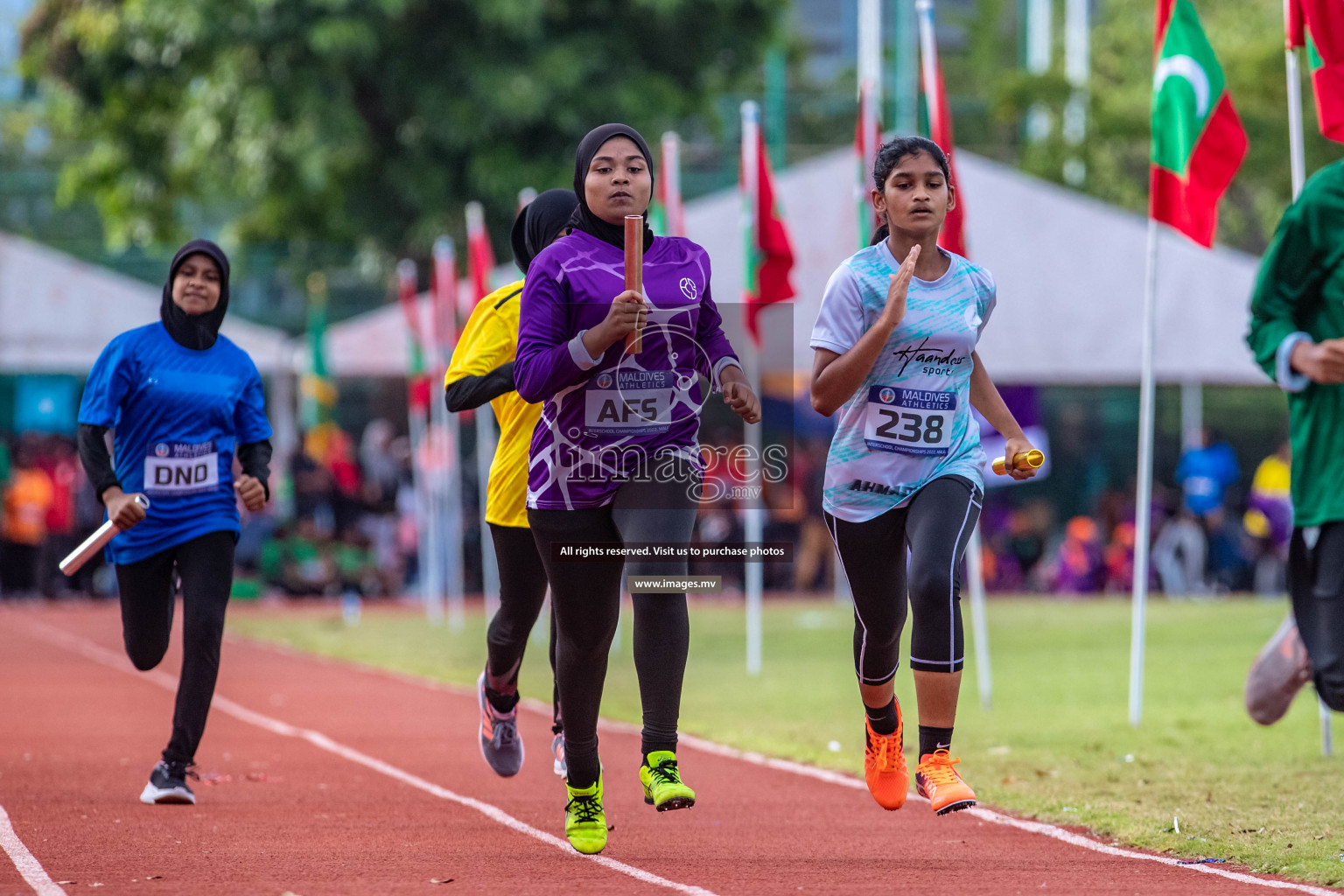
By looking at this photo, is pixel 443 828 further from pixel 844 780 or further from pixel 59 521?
pixel 59 521

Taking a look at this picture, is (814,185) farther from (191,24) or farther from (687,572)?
(687,572)

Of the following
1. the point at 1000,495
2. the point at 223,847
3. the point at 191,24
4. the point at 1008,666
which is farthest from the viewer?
the point at 191,24

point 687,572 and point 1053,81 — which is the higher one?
point 1053,81

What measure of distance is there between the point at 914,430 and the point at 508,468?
6.24 feet

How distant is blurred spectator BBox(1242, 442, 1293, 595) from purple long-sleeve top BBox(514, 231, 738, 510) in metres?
19.6

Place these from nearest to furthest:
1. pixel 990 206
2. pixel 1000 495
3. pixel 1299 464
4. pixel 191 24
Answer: pixel 1299 464
pixel 990 206
pixel 1000 495
pixel 191 24

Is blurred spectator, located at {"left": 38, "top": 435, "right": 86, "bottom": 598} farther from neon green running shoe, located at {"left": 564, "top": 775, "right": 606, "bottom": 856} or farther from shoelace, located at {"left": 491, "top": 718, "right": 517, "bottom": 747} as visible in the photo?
neon green running shoe, located at {"left": 564, "top": 775, "right": 606, "bottom": 856}

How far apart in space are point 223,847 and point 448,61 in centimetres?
2480

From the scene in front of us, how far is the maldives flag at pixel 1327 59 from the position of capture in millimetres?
8633

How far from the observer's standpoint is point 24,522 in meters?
24.0

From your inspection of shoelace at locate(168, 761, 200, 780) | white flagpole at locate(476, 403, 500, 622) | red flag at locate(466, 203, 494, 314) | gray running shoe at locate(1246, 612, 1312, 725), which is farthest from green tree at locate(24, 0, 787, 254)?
gray running shoe at locate(1246, 612, 1312, 725)

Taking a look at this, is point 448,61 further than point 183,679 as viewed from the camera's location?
Yes

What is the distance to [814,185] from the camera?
73.6ft

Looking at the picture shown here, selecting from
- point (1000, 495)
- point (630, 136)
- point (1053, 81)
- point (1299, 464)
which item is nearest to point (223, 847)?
point (630, 136)
